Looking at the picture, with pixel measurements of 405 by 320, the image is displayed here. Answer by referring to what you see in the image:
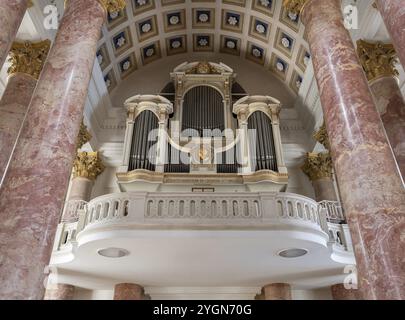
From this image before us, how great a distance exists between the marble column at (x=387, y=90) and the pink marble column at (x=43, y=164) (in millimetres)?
5530

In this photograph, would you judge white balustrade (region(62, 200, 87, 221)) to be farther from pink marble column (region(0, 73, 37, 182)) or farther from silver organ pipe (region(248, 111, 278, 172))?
silver organ pipe (region(248, 111, 278, 172))

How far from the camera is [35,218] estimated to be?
12.0 ft

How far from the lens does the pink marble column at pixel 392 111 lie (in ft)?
21.7

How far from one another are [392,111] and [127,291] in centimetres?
822

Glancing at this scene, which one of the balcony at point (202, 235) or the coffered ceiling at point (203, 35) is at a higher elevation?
the coffered ceiling at point (203, 35)

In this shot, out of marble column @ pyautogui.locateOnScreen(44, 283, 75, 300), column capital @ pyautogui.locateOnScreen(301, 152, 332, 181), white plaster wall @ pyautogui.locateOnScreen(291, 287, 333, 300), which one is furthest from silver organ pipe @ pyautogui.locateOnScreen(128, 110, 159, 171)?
white plaster wall @ pyautogui.locateOnScreen(291, 287, 333, 300)

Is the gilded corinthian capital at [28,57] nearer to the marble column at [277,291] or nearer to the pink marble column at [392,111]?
the pink marble column at [392,111]

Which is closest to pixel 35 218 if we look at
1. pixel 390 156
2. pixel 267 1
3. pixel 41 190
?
pixel 41 190

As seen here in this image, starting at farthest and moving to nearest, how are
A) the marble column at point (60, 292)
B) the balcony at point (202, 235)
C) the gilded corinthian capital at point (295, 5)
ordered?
the marble column at point (60, 292)
the balcony at point (202, 235)
the gilded corinthian capital at point (295, 5)

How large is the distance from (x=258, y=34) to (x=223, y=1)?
171cm

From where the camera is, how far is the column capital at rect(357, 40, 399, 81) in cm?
773

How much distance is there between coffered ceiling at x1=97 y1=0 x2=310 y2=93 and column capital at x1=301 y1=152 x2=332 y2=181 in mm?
2892

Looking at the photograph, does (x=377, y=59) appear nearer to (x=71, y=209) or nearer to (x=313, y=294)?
(x=313, y=294)

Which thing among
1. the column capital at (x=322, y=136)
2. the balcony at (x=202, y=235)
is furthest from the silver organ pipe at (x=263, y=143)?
the balcony at (x=202, y=235)
